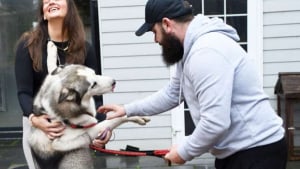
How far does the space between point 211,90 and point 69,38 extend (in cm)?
130

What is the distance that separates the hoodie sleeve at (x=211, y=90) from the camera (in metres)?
2.38

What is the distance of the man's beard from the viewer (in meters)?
2.59

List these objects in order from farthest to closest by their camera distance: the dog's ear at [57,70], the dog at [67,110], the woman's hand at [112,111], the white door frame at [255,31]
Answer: the white door frame at [255,31] → the woman's hand at [112,111] → the dog's ear at [57,70] → the dog at [67,110]

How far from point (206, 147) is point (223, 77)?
40 centimetres

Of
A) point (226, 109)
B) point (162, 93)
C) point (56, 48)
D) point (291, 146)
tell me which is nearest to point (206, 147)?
point (226, 109)

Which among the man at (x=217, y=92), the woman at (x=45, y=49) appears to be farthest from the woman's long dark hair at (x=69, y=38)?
the man at (x=217, y=92)

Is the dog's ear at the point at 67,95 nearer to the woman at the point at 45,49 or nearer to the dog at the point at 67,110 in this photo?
the dog at the point at 67,110

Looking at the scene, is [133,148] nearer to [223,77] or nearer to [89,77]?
[89,77]

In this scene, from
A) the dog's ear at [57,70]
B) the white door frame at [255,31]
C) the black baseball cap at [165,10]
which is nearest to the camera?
the black baseball cap at [165,10]

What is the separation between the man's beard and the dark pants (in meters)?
0.62

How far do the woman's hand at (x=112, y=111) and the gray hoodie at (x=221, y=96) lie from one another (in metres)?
0.54

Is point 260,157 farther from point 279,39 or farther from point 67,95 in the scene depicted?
point 279,39

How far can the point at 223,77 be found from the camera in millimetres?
2389

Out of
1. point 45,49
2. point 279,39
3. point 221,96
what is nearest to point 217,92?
point 221,96
